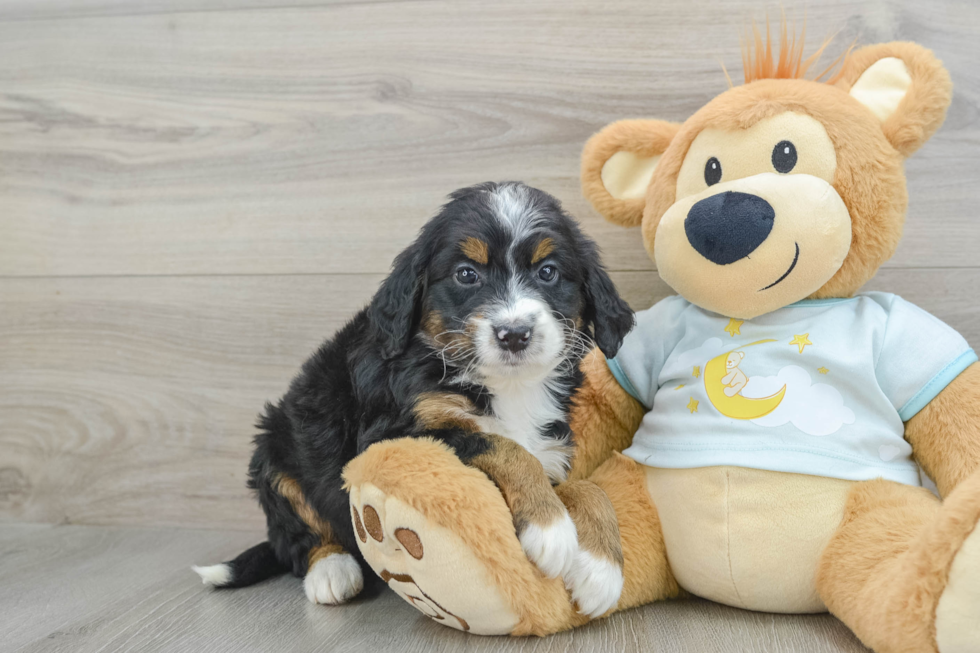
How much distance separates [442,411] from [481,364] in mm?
151

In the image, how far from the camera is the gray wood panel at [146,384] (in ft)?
7.82

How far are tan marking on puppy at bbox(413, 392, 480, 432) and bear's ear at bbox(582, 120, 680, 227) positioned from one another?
664mm

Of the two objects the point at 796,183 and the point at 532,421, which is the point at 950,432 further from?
the point at 532,421

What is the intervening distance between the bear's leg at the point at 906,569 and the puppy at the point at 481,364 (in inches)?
17.0

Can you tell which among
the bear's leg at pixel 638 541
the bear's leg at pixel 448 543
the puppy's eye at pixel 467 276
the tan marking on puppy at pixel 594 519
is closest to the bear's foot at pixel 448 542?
the bear's leg at pixel 448 543

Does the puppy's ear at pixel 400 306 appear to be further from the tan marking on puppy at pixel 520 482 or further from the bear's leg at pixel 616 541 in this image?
the bear's leg at pixel 616 541

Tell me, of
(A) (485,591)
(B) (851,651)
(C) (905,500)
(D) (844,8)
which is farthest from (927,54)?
(A) (485,591)

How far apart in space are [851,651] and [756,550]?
236 millimetres

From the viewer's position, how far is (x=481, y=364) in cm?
148

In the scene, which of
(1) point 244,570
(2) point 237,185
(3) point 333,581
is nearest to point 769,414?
(3) point 333,581

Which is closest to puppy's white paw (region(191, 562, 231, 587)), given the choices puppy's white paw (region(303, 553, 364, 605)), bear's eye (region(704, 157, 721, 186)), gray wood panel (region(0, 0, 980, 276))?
puppy's white paw (region(303, 553, 364, 605))

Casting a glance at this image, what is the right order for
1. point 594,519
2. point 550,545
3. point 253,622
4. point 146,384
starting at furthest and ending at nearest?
point 146,384 → point 253,622 → point 594,519 → point 550,545

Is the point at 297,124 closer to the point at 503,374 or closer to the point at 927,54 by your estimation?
the point at 503,374

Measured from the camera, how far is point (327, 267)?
2.35 m
